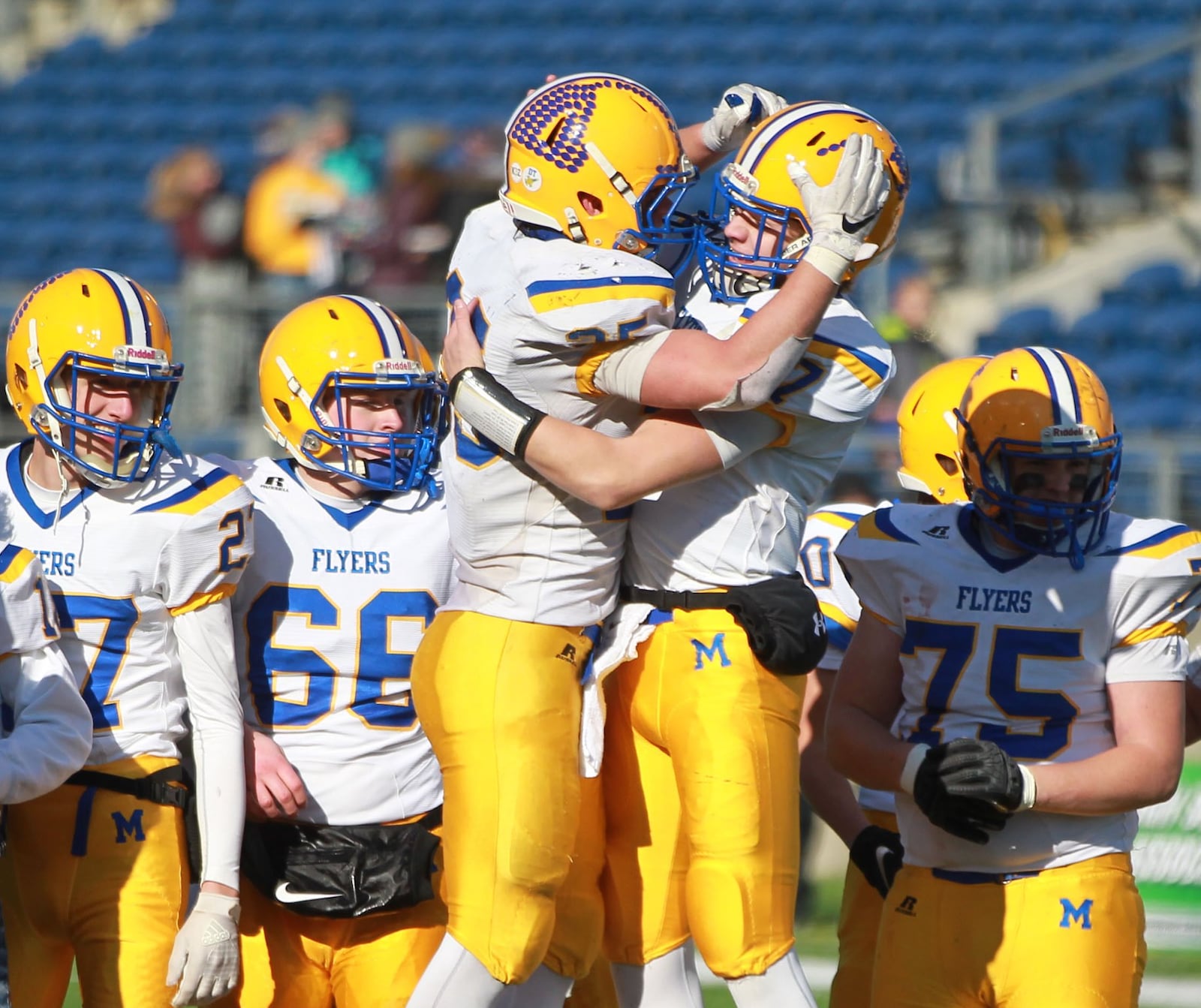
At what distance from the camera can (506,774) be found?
2.88 m

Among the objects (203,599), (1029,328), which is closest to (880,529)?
(203,599)

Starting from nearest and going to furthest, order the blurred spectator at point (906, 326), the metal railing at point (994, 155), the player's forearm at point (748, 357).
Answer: the player's forearm at point (748, 357) → the blurred spectator at point (906, 326) → the metal railing at point (994, 155)

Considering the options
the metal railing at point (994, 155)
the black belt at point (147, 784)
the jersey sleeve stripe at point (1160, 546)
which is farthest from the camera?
the metal railing at point (994, 155)

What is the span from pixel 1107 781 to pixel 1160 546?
415 mm

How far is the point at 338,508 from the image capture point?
11.5 ft

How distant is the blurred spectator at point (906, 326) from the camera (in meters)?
8.11

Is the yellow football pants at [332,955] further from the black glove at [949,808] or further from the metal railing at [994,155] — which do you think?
the metal railing at [994,155]

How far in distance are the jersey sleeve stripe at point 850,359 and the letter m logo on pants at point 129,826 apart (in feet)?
4.79

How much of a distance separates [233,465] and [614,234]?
3.44ft

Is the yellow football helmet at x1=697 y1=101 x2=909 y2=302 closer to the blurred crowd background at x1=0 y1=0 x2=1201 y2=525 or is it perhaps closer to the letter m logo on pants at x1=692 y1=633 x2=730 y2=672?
the letter m logo on pants at x1=692 y1=633 x2=730 y2=672

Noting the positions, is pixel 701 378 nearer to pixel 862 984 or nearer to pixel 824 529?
pixel 824 529

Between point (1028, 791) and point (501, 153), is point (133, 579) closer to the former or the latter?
point (1028, 791)

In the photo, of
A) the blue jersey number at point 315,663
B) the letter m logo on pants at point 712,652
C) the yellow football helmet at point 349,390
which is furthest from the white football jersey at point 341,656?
the letter m logo on pants at point 712,652

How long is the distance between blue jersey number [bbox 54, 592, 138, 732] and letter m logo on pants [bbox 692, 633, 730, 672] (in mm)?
1048
